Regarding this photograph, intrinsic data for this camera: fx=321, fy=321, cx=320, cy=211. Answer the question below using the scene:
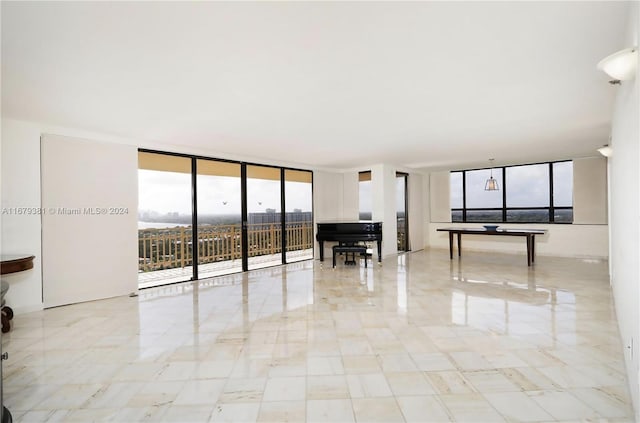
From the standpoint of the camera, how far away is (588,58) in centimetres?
260

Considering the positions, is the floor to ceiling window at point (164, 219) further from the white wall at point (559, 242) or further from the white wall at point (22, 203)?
the white wall at point (559, 242)

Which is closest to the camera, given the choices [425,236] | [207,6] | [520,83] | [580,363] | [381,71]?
[207,6]

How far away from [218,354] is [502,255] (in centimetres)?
791

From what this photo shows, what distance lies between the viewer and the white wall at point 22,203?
13.4 feet

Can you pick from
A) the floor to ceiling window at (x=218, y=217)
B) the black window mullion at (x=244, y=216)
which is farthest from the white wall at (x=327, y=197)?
the floor to ceiling window at (x=218, y=217)

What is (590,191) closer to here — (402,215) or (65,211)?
(402,215)

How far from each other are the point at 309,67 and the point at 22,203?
4212 mm

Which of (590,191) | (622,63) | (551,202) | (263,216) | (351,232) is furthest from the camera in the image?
(551,202)

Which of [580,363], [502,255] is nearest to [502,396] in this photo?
[580,363]

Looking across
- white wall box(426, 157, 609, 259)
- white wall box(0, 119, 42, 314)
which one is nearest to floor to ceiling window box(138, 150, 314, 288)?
white wall box(0, 119, 42, 314)

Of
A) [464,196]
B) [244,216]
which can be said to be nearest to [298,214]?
[244,216]

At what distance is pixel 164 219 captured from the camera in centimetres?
587

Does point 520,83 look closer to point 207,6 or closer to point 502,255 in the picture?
point 207,6

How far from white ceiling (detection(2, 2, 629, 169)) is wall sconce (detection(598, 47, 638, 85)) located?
379 millimetres
